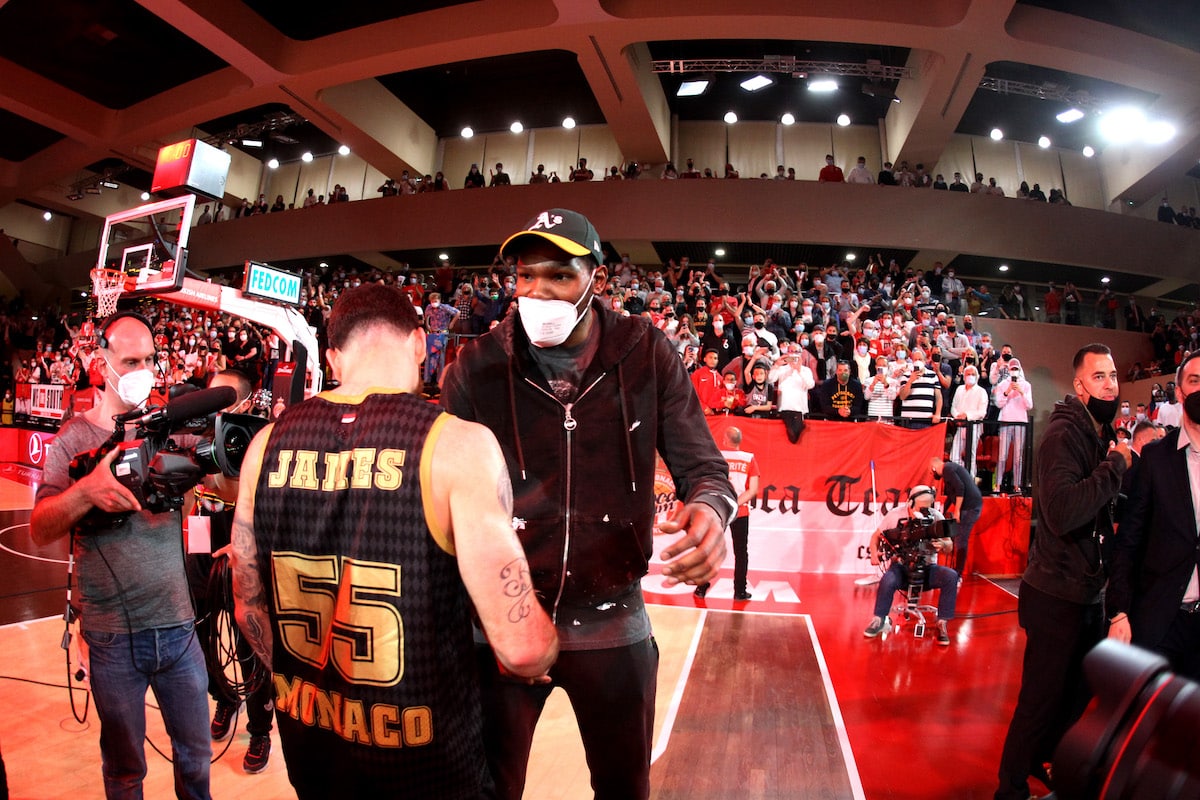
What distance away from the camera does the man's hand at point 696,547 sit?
5.70 feet

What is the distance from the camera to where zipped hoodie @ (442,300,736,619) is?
1988 mm

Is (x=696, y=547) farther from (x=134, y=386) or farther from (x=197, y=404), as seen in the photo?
(x=134, y=386)

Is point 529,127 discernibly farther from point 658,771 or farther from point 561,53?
point 658,771

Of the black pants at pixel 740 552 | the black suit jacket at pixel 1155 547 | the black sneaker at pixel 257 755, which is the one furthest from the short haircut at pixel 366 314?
the black pants at pixel 740 552

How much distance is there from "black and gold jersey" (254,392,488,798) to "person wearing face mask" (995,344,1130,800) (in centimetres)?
285

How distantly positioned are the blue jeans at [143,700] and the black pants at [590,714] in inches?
60.4

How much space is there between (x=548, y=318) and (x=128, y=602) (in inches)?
78.6

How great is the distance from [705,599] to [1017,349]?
14339 millimetres

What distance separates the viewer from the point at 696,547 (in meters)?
1.77

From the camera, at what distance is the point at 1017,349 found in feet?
59.2

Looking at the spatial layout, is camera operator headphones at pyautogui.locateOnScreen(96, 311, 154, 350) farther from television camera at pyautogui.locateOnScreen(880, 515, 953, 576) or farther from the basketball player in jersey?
television camera at pyautogui.locateOnScreen(880, 515, 953, 576)

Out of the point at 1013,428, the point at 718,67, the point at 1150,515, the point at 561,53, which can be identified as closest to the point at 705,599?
the point at 1150,515

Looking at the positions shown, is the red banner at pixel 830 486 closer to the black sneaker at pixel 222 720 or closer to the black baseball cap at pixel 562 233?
the black sneaker at pixel 222 720

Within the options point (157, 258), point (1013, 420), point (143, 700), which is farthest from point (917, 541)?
point (157, 258)
